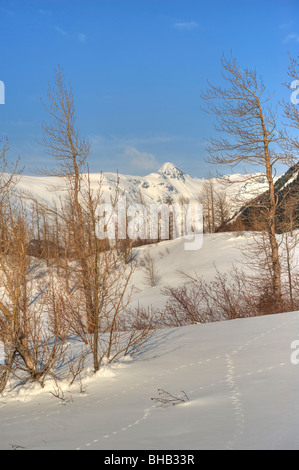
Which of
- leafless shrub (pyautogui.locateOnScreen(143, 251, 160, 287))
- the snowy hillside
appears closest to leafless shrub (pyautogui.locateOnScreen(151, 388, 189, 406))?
the snowy hillside

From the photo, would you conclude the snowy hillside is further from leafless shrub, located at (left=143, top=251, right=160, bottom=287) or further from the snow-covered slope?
leafless shrub, located at (left=143, top=251, right=160, bottom=287)

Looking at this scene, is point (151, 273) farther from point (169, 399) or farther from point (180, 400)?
point (180, 400)

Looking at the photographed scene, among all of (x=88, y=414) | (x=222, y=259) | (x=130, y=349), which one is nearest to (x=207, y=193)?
(x=222, y=259)

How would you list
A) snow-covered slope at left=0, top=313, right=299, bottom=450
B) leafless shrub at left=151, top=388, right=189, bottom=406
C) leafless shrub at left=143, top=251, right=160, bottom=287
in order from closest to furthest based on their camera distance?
snow-covered slope at left=0, top=313, right=299, bottom=450
leafless shrub at left=151, top=388, right=189, bottom=406
leafless shrub at left=143, top=251, right=160, bottom=287

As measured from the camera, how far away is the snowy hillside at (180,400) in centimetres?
350

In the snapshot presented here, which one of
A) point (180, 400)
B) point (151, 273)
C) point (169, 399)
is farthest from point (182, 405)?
point (151, 273)

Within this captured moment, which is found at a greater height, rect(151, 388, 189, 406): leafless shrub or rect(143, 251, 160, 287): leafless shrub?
rect(151, 388, 189, 406): leafless shrub

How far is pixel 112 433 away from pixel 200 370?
219cm

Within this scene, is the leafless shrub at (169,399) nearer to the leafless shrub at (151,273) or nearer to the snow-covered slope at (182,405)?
the snow-covered slope at (182,405)

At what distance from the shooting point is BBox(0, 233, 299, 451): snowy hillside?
3498mm

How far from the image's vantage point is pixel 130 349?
7824 mm

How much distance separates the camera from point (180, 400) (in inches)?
182

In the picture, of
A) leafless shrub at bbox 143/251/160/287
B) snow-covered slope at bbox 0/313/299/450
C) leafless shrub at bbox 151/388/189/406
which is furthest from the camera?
leafless shrub at bbox 143/251/160/287
